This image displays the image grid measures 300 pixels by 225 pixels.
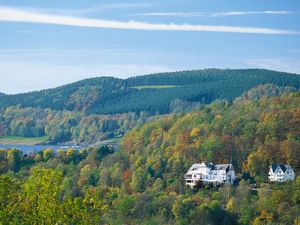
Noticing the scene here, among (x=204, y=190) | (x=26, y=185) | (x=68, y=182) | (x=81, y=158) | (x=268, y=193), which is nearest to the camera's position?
(x=26, y=185)

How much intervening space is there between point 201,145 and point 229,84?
85877 mm

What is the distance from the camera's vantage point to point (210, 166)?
56.5 metres

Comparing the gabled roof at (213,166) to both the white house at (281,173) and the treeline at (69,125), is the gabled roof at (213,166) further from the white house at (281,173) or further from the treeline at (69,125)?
the treeline at (69,125)

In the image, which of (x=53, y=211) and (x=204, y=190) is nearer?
(x=53, y=211)

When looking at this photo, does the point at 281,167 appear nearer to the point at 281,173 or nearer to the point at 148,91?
the point at 281,173

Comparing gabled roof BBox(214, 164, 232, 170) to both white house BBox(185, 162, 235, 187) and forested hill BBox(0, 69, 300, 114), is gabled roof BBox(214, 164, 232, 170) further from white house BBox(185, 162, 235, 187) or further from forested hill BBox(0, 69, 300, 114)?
forested hill BBox(0, 69, 300, 114)

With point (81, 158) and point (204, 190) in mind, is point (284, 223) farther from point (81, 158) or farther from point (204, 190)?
point (81, 158)

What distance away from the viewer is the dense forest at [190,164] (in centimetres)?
4650

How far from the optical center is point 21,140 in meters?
132

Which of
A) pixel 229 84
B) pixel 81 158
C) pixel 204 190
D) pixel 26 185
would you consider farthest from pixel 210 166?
pixel 229 84

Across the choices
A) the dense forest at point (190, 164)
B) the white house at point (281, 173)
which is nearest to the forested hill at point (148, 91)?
the dense forest at point (190, 164)

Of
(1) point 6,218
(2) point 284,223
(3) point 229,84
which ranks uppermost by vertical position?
(3) point 229,84

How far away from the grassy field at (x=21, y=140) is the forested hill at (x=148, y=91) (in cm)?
2108

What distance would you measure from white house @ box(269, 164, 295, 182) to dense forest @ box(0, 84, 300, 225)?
720mm
